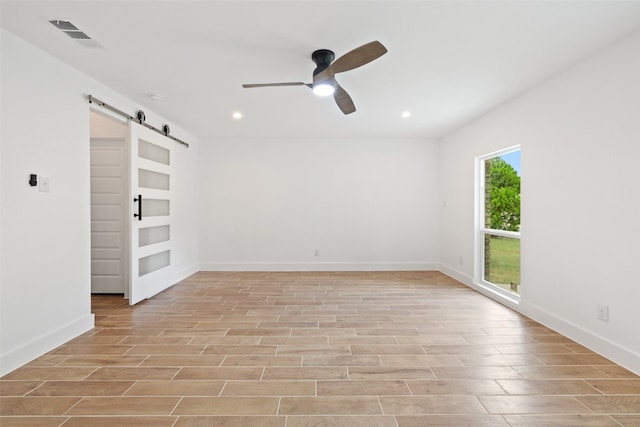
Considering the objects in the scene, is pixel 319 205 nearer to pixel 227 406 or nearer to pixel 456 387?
pixel 456 387

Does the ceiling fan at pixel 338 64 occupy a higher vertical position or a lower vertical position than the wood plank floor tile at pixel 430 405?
higher

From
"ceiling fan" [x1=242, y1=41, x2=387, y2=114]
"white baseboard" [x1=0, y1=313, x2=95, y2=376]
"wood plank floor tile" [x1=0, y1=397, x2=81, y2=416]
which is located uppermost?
"ceiling fan" [x1=242, y1=41, x2=387, y2=114]

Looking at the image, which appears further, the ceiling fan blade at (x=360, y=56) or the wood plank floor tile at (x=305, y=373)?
the wood plank floor tile at (x=305, y=373)

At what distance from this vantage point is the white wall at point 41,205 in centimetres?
234

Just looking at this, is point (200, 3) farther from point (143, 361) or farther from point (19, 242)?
point (143, 361)

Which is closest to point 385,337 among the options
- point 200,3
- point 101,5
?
point 200,3

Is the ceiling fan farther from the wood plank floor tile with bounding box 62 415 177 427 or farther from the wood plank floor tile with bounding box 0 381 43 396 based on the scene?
the wood plank floor tile with bounding box 0 381 43 396

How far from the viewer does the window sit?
390 cm

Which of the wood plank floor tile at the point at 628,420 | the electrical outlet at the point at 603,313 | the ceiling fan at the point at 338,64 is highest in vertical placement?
the ceiling fan at the point at 338,64

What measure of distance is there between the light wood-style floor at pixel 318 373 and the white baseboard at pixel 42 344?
8 cm

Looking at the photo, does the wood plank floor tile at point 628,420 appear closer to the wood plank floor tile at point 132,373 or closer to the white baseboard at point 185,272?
the wood plank floor tile at point 132,373

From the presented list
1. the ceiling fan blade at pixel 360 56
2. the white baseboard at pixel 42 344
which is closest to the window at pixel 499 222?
the ceiling fan blade at pixel 360 56

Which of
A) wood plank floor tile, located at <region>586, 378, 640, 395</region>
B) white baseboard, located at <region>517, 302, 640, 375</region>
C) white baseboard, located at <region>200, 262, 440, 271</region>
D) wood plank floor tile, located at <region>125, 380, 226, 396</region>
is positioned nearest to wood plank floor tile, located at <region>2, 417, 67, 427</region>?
wood plank floor tile, located at <region>125, 380, 226, 396</region>

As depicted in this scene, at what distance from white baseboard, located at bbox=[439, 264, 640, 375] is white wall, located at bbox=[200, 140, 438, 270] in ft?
7.16
